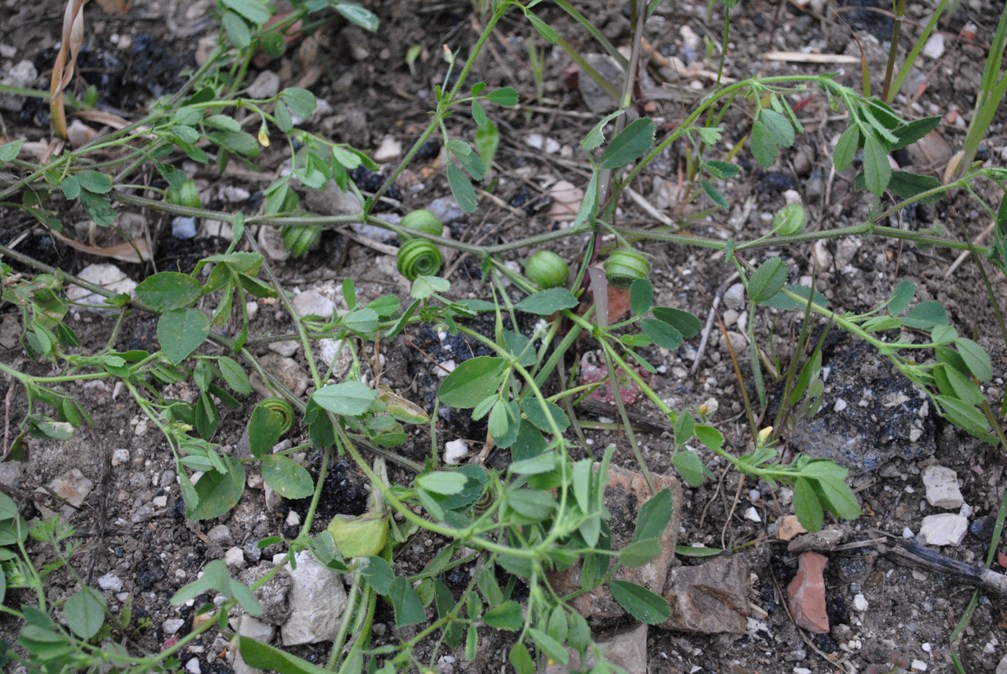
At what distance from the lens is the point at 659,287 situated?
2.19 m

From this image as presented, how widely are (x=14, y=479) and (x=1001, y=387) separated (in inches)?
87.1

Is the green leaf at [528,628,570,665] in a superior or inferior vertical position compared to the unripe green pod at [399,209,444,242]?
inferior

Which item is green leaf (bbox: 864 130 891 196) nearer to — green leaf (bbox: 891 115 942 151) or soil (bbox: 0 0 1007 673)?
green leaf (bbox: 891 115 942 151)

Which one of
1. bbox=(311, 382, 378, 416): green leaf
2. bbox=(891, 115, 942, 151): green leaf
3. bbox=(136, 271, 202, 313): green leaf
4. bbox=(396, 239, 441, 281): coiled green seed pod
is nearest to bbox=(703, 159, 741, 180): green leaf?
bbox=(891, 115, 942, 151): green leaf

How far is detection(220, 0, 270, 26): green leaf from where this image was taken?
1967mm

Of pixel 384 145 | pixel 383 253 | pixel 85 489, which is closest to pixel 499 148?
pixel 384 145

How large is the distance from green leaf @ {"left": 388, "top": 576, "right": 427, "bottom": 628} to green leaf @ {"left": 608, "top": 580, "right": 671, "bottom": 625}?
1.16 feet

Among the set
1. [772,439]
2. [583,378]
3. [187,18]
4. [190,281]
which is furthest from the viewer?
[187,18]

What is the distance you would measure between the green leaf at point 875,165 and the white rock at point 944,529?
738mm

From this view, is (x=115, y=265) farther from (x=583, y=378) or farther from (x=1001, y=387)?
(x=1001, y=387)

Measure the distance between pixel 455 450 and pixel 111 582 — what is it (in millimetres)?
756

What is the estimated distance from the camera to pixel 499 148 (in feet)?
8.03

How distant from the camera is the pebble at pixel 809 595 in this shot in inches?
70.2

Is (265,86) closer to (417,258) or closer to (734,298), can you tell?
(417,258)
